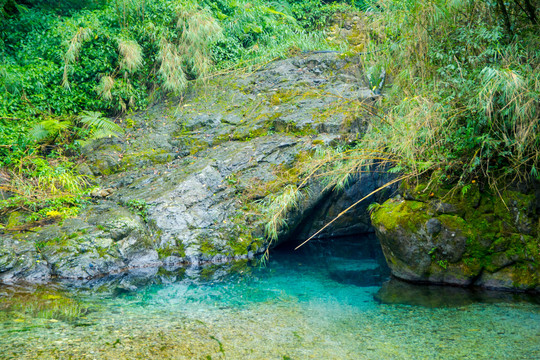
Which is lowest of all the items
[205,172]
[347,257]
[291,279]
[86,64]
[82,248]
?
[347,257]

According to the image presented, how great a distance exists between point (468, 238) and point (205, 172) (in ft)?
15.3

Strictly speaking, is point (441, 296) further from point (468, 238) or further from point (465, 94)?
point (465, 94)

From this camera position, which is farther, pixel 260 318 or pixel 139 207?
pixel 139 207

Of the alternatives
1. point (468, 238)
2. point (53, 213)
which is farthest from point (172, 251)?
point (468, 238)

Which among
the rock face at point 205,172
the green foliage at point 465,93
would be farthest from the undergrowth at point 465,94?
the rock face at point 205,172

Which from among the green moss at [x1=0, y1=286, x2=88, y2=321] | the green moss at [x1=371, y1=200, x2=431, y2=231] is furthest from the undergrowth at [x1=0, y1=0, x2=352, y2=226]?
the green moss at [x1=371, y1=200, x2=431, y2=231]

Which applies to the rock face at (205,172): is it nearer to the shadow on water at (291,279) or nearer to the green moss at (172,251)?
the green moss at (172,251)

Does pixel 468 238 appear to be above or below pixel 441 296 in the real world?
above

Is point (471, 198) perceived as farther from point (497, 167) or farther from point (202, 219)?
point (202, 219)

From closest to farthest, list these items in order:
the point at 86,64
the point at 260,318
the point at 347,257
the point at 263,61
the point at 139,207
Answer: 1. the point at 260,318
2. the point at 139,207
3. the point at 347,257
4. the point at 86,64
5. the point at 263,61

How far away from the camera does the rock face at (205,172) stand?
5918 mm

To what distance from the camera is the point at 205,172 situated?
7.48m

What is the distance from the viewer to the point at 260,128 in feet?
27.4

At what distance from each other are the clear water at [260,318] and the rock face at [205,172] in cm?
55
